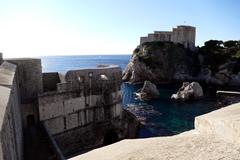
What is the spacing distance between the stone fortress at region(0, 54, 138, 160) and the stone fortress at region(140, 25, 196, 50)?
65201mm

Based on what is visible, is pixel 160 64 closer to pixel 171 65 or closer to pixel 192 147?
pixel 171 65

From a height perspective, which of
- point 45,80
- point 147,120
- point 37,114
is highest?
point 45,80

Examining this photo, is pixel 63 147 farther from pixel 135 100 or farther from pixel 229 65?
pixel 229 65

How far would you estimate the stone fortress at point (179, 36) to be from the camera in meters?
89.1

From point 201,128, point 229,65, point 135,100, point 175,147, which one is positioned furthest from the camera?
point 229,65

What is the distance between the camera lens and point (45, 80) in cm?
2662

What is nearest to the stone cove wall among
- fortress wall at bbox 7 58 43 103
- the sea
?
fortress wall at bbox 7 58 43 103

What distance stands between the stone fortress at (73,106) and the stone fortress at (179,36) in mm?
65201

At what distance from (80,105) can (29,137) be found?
6596mm

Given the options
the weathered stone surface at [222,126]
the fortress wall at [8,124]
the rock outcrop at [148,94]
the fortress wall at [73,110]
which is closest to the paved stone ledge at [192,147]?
the weathered stone surface at [222,126]

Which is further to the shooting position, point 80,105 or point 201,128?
point 80,105

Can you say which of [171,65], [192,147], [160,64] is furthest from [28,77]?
[171,65]

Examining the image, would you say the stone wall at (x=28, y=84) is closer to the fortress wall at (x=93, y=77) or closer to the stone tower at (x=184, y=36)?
the fortress wall at (x=93, y=77)

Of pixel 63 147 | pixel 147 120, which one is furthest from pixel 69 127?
pixel 147 120
